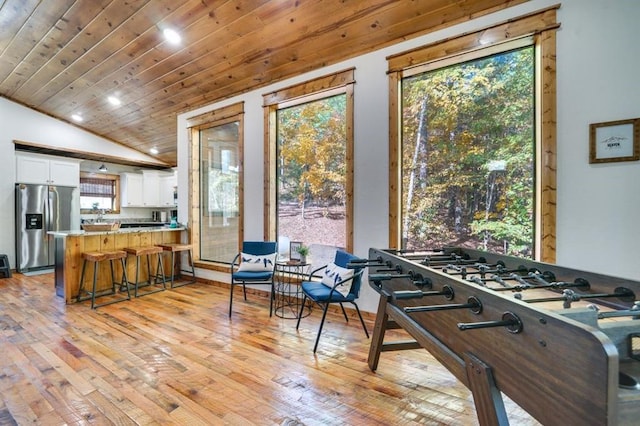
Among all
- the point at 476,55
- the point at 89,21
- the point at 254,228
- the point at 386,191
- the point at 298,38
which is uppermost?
the point at 89,21

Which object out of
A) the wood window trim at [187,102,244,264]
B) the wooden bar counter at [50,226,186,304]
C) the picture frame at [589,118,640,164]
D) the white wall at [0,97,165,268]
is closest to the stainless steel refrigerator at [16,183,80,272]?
the white wall at [0,97,165,268]

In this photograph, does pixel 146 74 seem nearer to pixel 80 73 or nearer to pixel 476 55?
pixel 80 73

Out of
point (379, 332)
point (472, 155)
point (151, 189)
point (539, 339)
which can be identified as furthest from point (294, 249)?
point (151, 189)

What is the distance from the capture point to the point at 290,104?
4008mm

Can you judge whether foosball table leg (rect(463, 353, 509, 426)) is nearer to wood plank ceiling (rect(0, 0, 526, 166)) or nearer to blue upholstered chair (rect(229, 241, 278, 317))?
blue upholstered chair (rect(229, 241, 278, 317))

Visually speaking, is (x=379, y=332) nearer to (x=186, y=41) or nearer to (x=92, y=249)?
(x=186, y=41)

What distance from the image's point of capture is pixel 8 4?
126 inches

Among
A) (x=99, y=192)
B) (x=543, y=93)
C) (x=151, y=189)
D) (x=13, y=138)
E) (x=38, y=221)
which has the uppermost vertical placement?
(x=13, y=138)

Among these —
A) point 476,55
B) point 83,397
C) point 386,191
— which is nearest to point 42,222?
point 83,397

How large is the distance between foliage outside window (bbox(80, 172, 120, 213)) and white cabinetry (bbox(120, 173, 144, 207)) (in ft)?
0.63

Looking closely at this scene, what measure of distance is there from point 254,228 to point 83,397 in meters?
2.61

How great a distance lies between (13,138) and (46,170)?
0.72 meters

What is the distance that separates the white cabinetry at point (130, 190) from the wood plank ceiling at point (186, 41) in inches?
101

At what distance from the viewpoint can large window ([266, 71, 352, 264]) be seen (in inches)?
142
